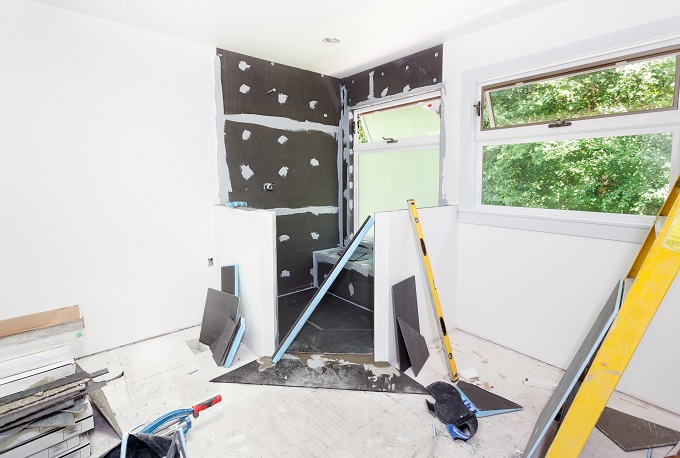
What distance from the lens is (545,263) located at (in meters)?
2.55

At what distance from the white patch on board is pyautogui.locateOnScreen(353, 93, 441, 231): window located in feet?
4.33

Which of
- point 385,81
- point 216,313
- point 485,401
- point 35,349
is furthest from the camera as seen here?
point 385,81

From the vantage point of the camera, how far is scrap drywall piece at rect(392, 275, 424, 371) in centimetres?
244

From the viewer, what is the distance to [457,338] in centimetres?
299

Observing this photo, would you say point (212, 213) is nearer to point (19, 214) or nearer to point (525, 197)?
point (19, 214)

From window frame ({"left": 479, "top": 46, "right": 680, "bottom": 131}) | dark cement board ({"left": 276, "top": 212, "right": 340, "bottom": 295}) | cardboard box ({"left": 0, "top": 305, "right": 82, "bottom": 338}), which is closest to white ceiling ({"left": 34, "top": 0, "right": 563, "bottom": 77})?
window frame ({"left": 479, "top": 46, "right": 680, "bottom": 131})

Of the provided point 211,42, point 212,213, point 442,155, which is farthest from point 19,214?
point 442,155

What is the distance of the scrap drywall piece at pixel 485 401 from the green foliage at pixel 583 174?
4.70ft

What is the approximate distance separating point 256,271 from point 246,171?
129 centimetres

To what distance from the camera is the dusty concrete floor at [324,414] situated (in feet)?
5.91

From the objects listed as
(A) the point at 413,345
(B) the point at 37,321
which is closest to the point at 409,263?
(A) the point at 413,345

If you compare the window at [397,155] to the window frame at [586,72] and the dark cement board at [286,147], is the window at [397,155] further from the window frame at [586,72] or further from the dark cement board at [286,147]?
the window frame at [586,72]

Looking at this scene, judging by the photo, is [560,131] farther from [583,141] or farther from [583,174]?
[583,174]

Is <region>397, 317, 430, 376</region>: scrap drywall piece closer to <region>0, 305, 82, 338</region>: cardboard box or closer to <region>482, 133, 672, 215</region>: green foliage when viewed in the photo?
<region>482, 133, 672, 215</region>: green foliage
